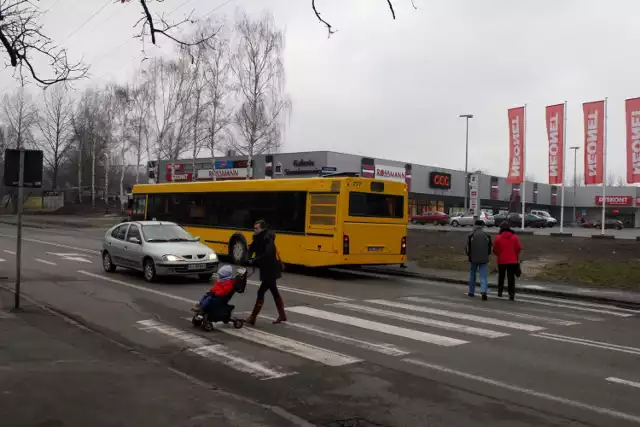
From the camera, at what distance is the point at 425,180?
66.6m

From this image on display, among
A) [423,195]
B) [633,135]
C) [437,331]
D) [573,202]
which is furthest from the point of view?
[573,202]

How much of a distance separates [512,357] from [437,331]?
1.74 metres

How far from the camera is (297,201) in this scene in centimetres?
1708

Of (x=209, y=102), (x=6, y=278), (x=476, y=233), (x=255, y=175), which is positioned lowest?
(x=6, y=278)

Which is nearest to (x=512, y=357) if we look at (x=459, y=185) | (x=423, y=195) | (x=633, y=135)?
(x=633, y=135)

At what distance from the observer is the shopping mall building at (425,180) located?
56.4 metres

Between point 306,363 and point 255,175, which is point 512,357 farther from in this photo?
point 255,175

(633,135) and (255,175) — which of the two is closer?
(633,135)

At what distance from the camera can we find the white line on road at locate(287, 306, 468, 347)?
816 centimetres

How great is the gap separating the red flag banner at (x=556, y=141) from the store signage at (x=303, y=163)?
988 inches

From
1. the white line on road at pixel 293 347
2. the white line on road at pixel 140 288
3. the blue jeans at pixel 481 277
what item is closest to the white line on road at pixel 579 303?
the blue jeans at pixel 481 277

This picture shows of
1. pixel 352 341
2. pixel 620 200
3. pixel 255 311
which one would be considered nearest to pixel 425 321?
pixel 352 341

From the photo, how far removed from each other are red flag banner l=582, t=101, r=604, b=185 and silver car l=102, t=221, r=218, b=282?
25.3m

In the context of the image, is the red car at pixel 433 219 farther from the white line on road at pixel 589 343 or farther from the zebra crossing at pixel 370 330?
the white line on road at pixel 589 343
